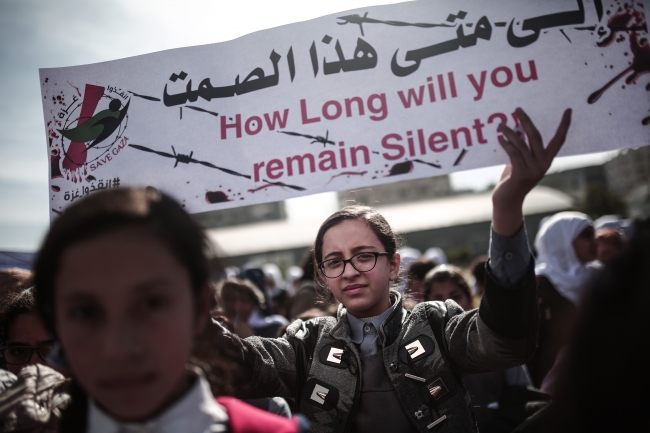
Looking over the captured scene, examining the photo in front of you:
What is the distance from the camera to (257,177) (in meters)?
2.11

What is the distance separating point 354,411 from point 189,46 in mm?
1854

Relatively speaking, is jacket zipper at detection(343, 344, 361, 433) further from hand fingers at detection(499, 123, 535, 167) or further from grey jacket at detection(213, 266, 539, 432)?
hand fingers at detection(499, 123, 535, 167)

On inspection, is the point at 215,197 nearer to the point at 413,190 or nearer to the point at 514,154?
the point at 514,154

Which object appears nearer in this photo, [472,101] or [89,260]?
[89,260]

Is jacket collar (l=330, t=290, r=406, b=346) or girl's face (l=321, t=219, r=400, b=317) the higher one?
girl's face (l=321, t=219, r=400, b=317)

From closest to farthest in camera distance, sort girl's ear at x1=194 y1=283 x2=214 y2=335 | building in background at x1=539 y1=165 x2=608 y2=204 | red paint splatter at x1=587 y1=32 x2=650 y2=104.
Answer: girl's ear at x1=194 y1=283 x2=214 y2=335, red paint splatter at x1=587 y1=32 x2=650 y2=104, building in background at x1=539 y1=165 x2=608 y2=204

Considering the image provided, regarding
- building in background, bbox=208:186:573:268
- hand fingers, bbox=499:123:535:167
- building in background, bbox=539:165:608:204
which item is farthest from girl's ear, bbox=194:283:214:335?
building in background, bbox=539:165:608:204

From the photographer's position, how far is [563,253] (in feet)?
14.5

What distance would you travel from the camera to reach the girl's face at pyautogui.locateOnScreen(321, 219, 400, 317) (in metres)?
2.11

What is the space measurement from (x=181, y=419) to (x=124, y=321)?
0.27m

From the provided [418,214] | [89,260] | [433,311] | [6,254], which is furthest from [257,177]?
[418,214]

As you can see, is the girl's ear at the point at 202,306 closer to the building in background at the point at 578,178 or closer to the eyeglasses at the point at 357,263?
the eyeglasses at the point at 357,263

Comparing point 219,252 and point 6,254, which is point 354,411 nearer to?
point 219,252

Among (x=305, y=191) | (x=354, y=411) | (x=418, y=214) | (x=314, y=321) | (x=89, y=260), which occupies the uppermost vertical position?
(x=418, y=214)
